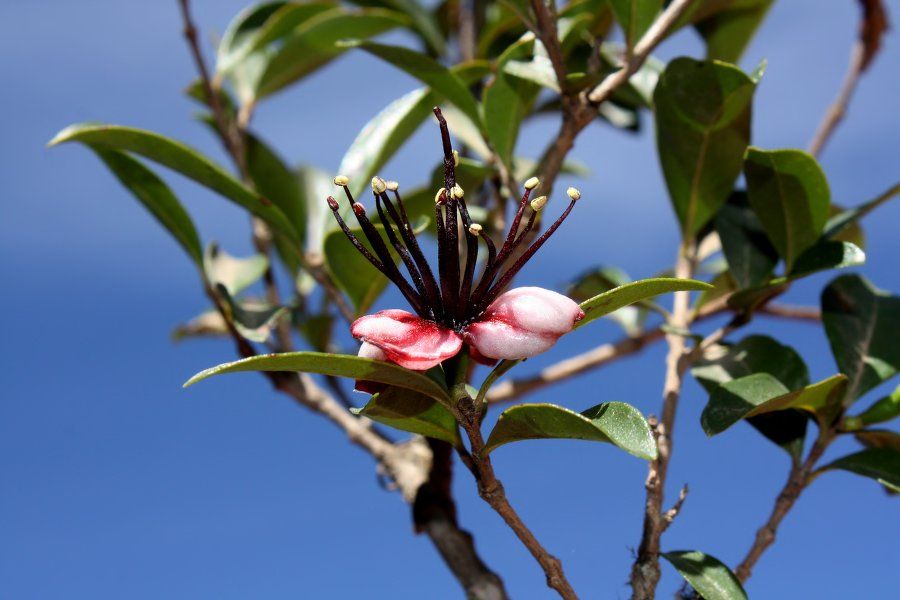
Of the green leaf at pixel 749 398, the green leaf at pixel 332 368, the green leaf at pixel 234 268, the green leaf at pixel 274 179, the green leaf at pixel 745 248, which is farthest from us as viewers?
the green leaf at pixel 274 179

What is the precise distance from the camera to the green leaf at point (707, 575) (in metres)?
1.06

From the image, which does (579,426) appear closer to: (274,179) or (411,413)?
(411,413)

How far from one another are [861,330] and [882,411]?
0.15m

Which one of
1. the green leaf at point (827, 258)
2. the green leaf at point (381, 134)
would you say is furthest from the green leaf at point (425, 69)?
the green leaf at point (827, 258)

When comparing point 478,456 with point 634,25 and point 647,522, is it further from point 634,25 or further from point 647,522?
point 634,25

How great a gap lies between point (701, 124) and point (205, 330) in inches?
50.4

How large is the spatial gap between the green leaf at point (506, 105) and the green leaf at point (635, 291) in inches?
22.2

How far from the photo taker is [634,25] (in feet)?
4.54

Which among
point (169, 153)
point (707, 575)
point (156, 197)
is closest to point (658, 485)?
point (707, 575)

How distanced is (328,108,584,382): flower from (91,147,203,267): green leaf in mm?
608

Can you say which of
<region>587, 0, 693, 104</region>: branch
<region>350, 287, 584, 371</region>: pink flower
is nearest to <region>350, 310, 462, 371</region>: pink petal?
<region>350, 287, 584, 371</region>: pink flower

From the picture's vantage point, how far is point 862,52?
2090 mm

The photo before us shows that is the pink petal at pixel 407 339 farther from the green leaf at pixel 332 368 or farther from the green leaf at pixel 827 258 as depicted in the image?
the green leaf at pixel 827 258

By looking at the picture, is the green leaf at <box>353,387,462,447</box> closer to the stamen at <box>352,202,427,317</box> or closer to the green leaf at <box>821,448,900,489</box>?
the stamen at <box>352,202,427,317</box>
